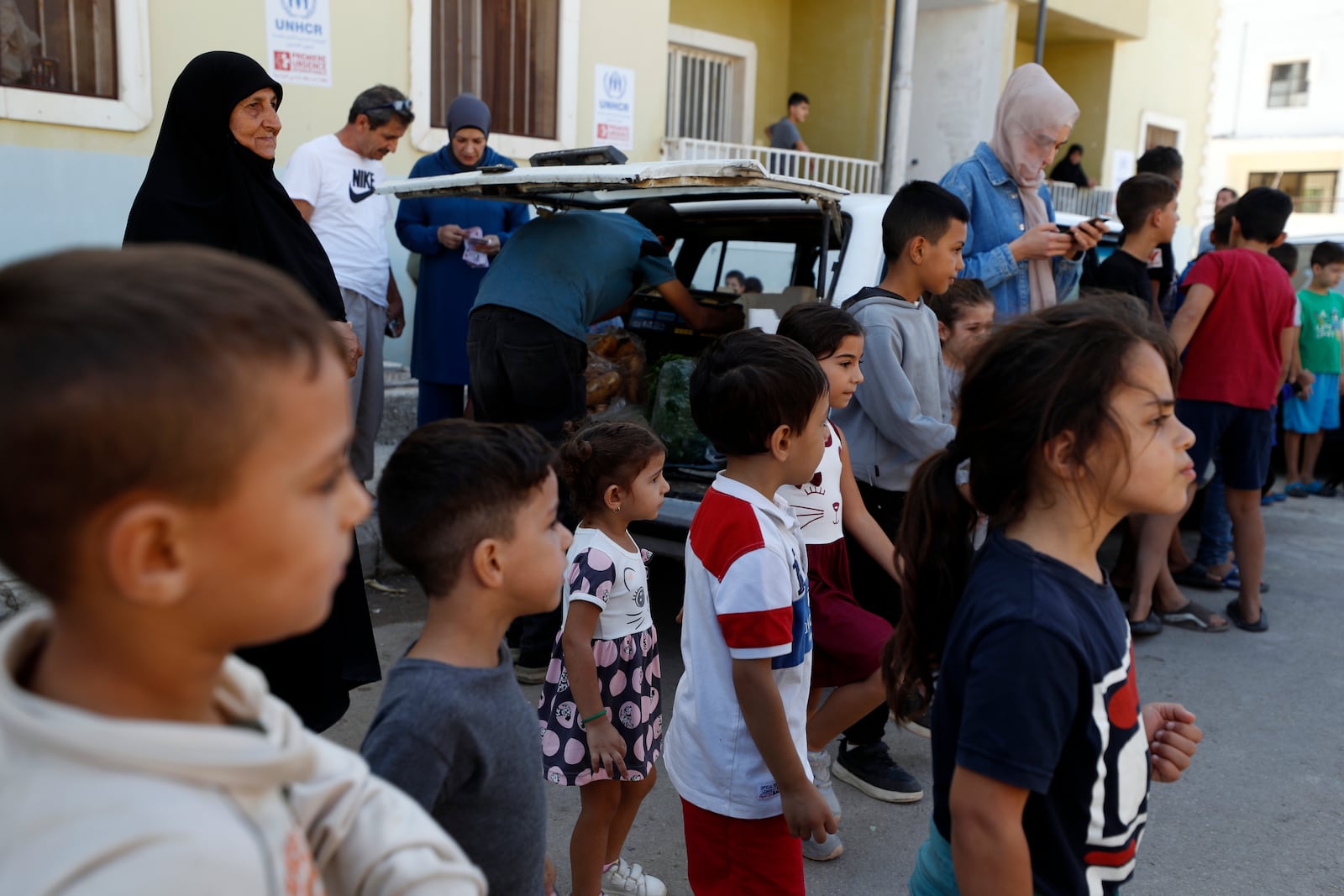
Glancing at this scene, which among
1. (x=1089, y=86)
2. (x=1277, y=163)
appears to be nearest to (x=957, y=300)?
(x=1089, y=86)

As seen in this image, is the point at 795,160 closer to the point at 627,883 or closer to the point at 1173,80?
the point at 1173,80

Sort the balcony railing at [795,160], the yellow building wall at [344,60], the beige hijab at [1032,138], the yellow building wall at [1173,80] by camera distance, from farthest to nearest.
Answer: the yellow building wall at [1173,80], the balcony railing at [795,160], the yellow building wall at [344,60], the beige hijab at [1032,138]

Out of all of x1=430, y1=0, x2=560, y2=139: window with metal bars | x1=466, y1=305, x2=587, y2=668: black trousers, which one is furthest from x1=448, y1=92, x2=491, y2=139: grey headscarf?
x1=430, y1=0, x2=560, y2=139: window with metal bars

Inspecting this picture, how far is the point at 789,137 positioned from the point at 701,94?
1.27 metres

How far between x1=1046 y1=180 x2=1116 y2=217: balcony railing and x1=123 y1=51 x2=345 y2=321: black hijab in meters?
14.3

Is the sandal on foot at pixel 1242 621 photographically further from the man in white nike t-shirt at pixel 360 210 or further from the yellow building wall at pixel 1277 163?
the yellow building wall at pixel 1277 163

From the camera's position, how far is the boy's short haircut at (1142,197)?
15.1 feet

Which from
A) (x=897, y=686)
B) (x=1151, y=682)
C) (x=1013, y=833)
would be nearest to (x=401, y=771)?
(x=1013, y=833)

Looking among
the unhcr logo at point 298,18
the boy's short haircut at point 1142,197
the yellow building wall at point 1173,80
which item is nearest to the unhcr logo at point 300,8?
the unhcr logo at point 298,18

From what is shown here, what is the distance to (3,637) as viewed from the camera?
0.81 meters

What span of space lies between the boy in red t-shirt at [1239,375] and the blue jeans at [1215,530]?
23.7 inches

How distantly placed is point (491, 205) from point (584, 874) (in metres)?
3.75

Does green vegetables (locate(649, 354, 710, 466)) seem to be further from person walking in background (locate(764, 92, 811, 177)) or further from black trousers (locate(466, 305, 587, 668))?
person walking in background (locate(764, 92, 811, 177))

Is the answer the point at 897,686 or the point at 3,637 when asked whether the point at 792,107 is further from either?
the point at 3,637
